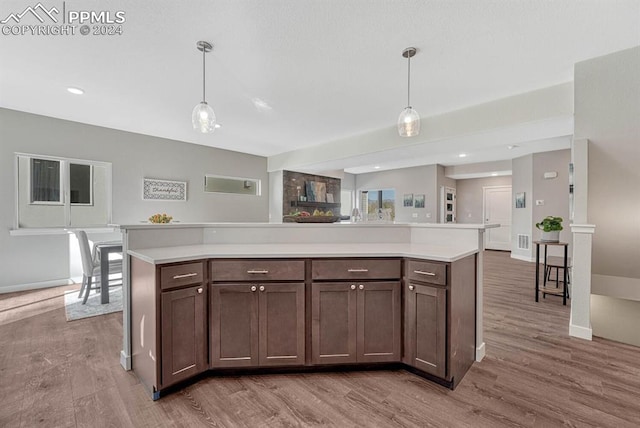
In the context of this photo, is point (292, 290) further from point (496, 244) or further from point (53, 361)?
point (496, 244)

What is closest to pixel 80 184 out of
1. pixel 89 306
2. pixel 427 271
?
pixel 89 306

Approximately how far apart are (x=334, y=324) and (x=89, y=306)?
3.44 m

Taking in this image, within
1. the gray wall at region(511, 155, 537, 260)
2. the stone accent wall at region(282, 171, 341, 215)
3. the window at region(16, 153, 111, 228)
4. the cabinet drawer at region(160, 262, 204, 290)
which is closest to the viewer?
the cabinet drawer at region(160, 262, 204, 290)

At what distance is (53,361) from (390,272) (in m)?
2.78

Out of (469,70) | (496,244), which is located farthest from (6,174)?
(496,244)

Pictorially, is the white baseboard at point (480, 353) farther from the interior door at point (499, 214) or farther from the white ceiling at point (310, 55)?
the interior door at point (499, 214)

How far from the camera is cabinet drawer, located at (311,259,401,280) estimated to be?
2.08m

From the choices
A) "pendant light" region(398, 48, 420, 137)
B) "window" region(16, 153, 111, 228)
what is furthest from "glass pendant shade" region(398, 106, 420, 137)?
"window" region(16, 153, 111, 228)

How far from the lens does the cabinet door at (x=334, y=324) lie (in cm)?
208

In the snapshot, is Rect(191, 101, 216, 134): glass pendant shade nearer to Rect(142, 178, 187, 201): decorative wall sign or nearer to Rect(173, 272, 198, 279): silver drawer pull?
Rect(173, 272, 198, 279): silver drawer pull

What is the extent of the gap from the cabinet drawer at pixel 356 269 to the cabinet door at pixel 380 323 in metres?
0.07

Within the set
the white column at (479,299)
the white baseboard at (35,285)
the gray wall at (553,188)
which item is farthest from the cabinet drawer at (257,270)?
the gray wall at (553,188)

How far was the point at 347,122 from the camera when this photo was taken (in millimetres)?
4672

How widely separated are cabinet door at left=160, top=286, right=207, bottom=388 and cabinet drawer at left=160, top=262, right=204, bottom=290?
0.16 feet
